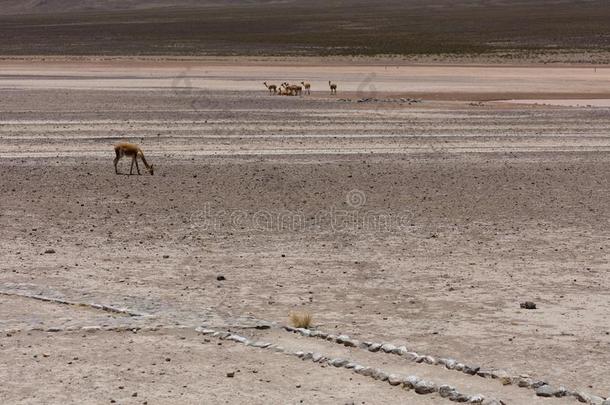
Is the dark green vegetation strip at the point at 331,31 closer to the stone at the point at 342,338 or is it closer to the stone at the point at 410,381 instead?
the stone at the point at 342,338

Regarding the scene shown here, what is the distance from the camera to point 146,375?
8.52m

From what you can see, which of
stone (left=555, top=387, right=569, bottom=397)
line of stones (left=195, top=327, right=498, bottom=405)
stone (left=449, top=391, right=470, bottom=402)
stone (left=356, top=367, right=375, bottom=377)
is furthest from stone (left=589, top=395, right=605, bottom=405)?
stone (left=356, top=367, right=375, bottom=377)

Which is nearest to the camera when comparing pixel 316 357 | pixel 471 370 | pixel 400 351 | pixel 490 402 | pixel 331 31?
pixel 490 402

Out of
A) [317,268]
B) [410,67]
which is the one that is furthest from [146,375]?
[410,67]

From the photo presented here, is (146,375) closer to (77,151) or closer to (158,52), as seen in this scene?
(77,151)

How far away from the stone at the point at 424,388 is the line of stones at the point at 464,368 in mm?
510

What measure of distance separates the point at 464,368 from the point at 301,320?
173 cm

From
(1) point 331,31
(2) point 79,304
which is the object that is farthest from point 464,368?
(1) point 331,31

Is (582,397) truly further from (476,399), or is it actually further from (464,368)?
(464,368)

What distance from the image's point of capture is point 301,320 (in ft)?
32.0

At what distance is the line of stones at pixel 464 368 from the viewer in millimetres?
8125

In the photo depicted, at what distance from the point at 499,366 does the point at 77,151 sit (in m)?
14.3

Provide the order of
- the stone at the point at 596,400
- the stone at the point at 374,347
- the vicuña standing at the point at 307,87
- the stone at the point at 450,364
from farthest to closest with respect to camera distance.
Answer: the vicuña standing at the point at 307,87 < the stone at the point at 374,347 < the stone at the point at 450,364 < the stone at the point at 596,400

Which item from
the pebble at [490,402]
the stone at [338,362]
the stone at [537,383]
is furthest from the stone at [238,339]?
the stone at [537,383]
